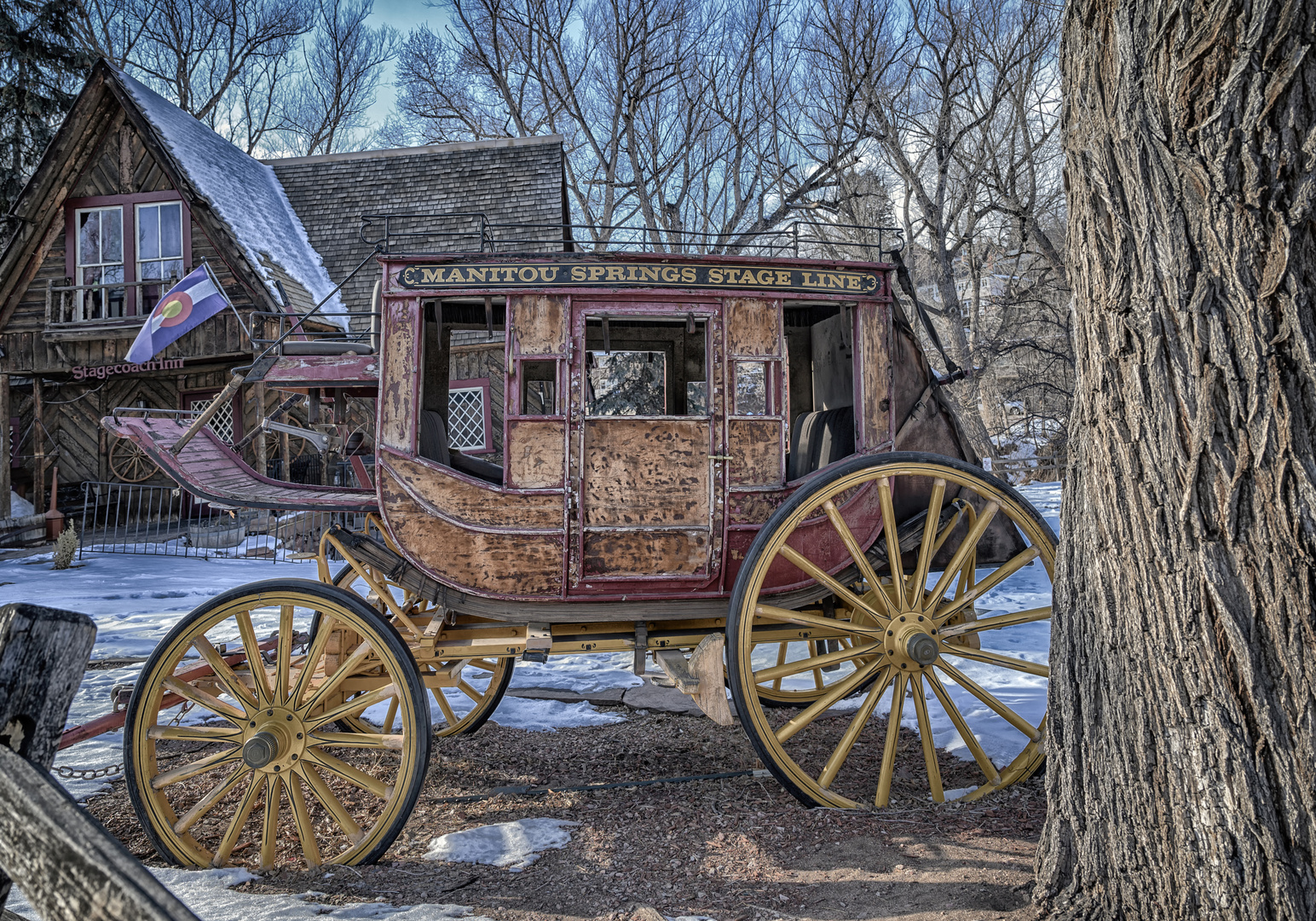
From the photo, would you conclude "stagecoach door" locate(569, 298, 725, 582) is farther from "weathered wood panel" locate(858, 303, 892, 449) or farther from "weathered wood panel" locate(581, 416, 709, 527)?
"weathered wood panel" locate(858, 303, 892, 449)

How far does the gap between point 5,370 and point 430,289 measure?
43.2ft

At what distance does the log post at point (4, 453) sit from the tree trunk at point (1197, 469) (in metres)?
15.0

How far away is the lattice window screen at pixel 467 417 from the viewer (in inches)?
488

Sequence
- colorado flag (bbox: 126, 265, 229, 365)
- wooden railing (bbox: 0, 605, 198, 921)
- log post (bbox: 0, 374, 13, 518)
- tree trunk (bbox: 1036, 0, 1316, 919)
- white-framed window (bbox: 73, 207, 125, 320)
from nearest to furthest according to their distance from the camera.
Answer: wooden railing (bbox: 0, 605, 198, 921) < tree trunk (bbox: 1036, 0, 1316, 919) < colorado flag (bbox: 126, 265, 229, 365) < log post (bbox: 0, 374, 13, 518) < white-framed window (bbox: 73, 207, 125, 320)

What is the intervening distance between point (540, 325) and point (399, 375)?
629 mm

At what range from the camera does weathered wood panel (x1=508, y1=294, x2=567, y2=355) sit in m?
3.40

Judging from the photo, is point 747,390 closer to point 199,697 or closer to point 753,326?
point 753,326

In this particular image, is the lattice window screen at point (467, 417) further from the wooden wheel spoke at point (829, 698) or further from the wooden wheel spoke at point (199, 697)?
the wooden wheel spoke at point (829, 698)

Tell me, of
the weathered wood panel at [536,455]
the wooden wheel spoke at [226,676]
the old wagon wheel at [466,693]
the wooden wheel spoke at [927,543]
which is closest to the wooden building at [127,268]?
the old wagon wheel at [466,693]

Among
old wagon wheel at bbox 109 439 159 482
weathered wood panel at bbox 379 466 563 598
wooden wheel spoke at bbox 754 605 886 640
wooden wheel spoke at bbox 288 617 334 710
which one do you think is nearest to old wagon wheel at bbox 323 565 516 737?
weathered wood panel at bbox 379 466 563 598

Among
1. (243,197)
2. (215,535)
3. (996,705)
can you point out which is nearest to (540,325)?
(996,705)

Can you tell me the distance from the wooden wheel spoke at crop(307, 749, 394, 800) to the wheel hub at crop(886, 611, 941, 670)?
206 cm

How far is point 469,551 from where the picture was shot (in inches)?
133

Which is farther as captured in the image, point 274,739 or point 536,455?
point 536,455
